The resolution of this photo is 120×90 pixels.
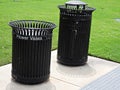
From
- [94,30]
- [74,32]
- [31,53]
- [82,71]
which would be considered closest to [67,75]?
[82,71]

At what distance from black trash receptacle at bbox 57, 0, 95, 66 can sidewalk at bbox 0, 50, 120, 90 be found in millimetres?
182

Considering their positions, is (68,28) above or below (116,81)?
above

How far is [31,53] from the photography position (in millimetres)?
4266

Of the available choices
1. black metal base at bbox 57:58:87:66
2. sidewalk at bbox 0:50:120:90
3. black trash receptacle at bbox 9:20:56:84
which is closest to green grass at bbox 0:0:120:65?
sidewalk at bbox 0:50:120:90

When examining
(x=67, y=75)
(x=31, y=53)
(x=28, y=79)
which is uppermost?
(x=31, y=53)

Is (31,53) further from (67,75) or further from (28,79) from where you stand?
(67,75)

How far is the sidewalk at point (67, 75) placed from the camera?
4.46 metres

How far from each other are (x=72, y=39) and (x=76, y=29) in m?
0.20

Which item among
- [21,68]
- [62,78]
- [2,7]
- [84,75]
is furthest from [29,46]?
[2,7]

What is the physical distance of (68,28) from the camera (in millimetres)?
5121

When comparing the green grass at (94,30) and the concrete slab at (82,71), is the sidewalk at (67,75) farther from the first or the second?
the green grass at (94,30)

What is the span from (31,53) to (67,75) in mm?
995

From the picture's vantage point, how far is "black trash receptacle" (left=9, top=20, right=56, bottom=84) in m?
4.20

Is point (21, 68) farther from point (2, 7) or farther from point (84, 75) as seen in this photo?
point (2, 7)
